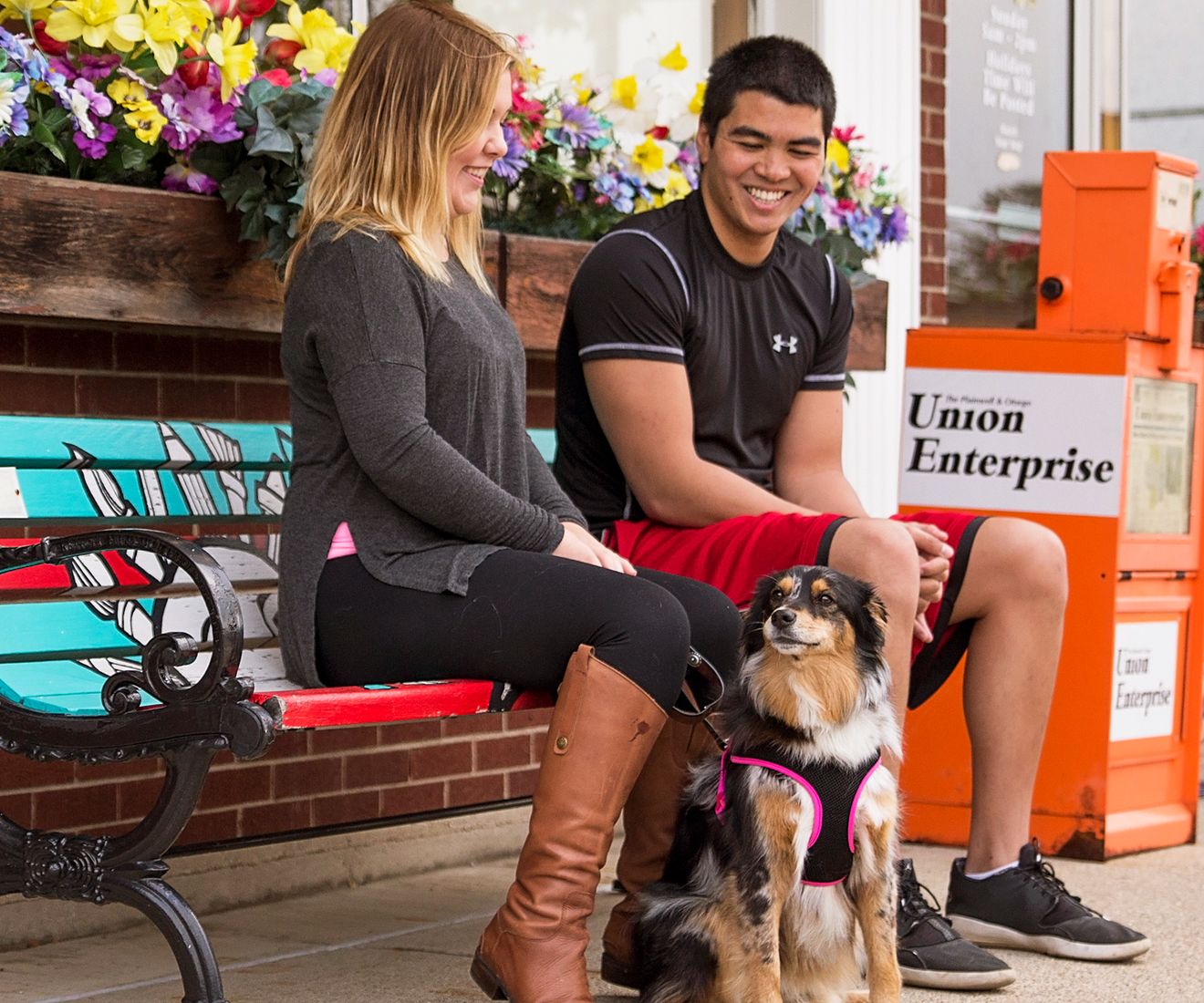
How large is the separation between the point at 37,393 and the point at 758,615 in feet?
5.34

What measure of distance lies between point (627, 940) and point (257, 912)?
1.18 metres

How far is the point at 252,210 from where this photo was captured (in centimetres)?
360

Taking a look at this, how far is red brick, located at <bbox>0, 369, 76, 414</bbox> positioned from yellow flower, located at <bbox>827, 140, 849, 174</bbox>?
7.34ft

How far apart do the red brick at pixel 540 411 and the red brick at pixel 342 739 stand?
2.99 feet

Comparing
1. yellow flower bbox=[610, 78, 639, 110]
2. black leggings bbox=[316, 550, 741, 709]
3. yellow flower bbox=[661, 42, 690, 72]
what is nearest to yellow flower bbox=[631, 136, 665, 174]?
yellow flower bbox=[610, 78, 639, 110]

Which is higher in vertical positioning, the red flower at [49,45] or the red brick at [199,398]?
the red flower at [49,45]

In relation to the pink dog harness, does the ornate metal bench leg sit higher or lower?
lower

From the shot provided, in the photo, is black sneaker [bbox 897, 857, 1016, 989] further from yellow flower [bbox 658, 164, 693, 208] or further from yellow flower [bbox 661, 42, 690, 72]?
yellow flower [bbox 661, 42, 690, 72]

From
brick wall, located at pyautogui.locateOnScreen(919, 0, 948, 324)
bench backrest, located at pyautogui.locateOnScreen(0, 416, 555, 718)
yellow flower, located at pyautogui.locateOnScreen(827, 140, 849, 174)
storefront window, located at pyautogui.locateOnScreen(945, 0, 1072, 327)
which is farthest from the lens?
storefront window, located at pyautogui.locateOnScreen(945, 0, 1072, 327)

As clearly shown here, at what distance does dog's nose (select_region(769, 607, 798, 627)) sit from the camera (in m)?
2.98

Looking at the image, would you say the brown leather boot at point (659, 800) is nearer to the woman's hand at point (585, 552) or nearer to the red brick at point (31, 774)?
the woman's hand at point (585, 552)

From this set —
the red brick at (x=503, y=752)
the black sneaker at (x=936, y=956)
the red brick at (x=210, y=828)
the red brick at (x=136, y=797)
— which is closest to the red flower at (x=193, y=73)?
the red brick at (x=136, y=797)

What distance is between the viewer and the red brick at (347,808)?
437 centimetres

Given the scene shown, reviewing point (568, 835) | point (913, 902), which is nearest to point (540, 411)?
point (913, 902)
